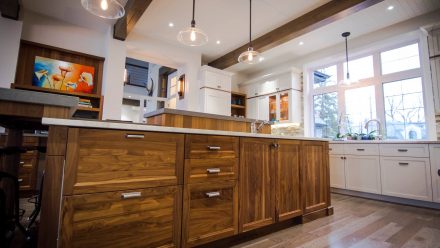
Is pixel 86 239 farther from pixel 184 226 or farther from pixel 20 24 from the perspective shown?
pixel 20 24

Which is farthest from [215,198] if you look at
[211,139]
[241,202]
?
[211,139]

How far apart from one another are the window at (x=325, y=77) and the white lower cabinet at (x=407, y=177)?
2200mm

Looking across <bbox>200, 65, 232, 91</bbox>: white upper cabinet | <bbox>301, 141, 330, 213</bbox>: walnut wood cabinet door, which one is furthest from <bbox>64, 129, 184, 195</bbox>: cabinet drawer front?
<bbox>200, 65, 232, 91</bbox>: white upper cabinet

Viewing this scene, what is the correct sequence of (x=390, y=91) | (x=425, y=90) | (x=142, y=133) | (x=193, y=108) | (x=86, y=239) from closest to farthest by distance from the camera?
(x=86, y=239), (x=142, y=133), (x=425, y=90), (x=390, y=91), (x=193, y=108)

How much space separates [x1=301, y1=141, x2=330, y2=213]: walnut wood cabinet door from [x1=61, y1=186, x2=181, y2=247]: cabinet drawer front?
1454 mm

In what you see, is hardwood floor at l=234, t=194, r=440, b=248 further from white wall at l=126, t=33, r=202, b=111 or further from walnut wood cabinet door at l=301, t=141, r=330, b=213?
Answer: white wall at l=126, t=33, r=202, b=111

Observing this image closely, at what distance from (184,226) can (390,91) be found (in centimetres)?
439

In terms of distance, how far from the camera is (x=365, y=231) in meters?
2.11

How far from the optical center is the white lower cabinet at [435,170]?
2869 mm

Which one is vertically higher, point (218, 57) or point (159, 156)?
point (218, 57)

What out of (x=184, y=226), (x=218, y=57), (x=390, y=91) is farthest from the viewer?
(x=218, y=57)

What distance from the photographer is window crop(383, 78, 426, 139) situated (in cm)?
365

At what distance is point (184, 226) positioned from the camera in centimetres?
144

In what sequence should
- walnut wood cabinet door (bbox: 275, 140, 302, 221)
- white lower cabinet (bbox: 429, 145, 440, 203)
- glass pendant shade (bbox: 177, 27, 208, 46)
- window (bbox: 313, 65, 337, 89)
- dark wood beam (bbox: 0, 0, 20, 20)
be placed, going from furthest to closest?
A: window (bbox: 313, 65, 337, 89) → dark wood beam (bbox: 0, 0, 20, 20) → white lower cabinet (bbox: 429, 145, 440, 203) → glass pendant shade (bbox: 177, 27, 208, 46) → walnut wood cabinet door (bbox: 275, 140, 302, 221)
